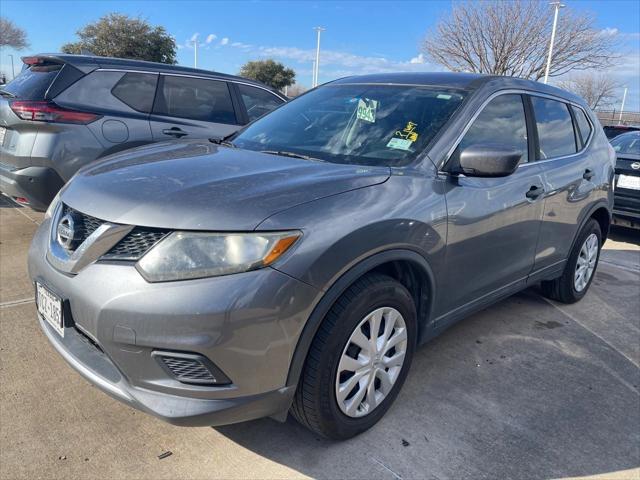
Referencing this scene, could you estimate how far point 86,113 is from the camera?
4484 mm

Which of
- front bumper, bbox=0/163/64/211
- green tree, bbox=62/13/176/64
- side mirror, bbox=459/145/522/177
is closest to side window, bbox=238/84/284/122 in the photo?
front bumper, bbox=0/163/64/211

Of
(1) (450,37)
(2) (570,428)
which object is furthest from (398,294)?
(1) (450,37)

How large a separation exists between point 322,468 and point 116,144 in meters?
3.53

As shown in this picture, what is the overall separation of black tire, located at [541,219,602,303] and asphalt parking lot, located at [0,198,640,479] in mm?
694

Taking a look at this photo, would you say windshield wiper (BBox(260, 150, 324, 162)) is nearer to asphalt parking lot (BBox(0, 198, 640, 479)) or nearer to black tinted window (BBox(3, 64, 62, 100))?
asphalt parking lot (BBox(0, 198, 640, 479))

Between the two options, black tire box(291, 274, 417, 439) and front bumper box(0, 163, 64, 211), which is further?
front bumper box(0, 163, 64, 211)

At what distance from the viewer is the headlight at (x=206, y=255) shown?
6.14ft

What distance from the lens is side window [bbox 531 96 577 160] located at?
3.58 m

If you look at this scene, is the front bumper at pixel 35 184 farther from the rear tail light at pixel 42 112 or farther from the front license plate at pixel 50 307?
the front license plate at pixel 50 307

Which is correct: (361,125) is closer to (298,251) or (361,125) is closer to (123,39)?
(298,251)

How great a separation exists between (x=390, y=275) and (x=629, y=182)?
5822 millimetres

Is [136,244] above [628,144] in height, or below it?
below

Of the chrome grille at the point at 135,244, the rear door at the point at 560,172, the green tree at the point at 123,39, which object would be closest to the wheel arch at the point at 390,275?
the chrome grille at the point at 135,244

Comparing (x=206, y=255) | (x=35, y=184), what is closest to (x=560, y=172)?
(x=206, y=255)
